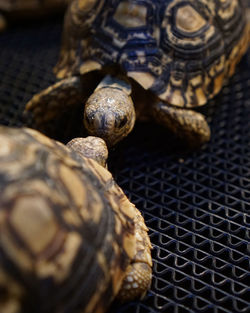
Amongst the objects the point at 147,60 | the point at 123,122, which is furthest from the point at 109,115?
the point at 147,60

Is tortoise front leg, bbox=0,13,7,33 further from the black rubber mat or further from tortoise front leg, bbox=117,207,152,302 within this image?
tortoise front leg, bbox=117,207,152,302

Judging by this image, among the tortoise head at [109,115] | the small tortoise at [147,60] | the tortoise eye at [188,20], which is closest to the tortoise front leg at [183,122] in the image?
the small tortoise at [147,60]

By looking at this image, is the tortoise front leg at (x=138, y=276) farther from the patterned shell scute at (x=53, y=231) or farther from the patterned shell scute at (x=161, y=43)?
the patterned shell scute at (x=161, y=43)

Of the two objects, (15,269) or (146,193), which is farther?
(146,193)

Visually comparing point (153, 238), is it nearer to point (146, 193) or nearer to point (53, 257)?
point (146, 193)

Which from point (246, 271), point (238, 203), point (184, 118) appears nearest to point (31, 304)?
point (246, 271)

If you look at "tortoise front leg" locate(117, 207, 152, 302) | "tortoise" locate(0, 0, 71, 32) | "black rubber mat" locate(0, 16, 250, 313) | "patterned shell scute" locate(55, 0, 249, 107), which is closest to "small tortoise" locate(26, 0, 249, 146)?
"patterned shell scute" locate(55, 0, 249, 107)

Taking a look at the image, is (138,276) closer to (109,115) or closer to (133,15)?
(109,115)
